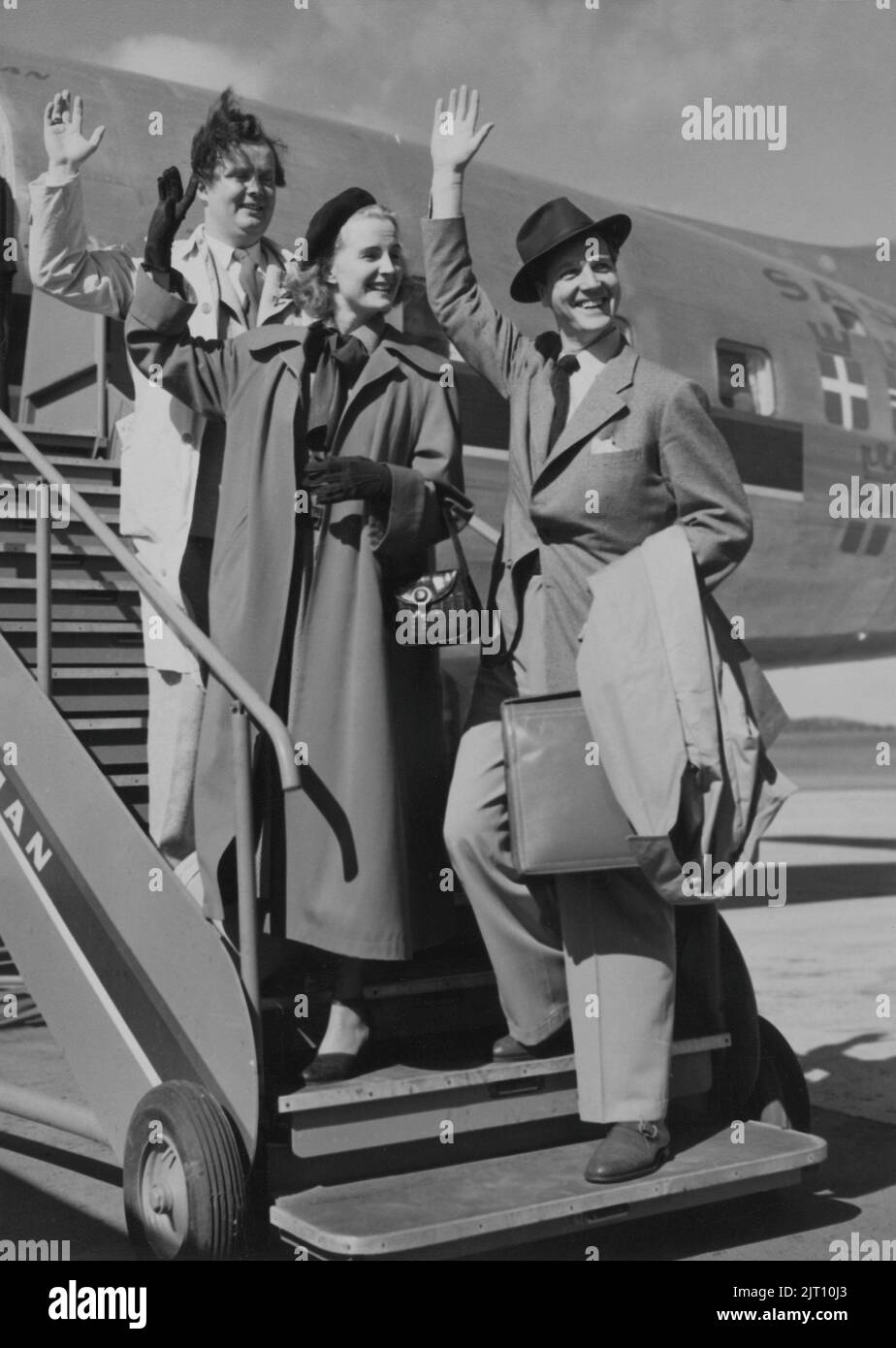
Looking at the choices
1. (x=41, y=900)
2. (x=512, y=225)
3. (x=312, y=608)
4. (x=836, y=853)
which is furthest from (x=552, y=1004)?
(x=836, y=853)

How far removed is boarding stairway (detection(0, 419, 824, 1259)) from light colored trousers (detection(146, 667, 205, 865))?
0.31m

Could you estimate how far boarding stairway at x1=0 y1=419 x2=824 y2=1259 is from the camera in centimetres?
288

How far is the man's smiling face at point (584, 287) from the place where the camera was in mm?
3223

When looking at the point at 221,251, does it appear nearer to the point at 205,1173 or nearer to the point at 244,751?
the point at 244,751

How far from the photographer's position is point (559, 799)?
300 centimetres

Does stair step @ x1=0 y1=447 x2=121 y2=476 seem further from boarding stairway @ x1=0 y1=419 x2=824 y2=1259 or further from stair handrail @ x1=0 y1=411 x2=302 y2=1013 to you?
stair handrail @ x1=0 y1=411 x2=302 y2=1013

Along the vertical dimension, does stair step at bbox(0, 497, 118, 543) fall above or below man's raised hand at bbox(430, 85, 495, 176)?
below

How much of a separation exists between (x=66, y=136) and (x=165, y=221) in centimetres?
65

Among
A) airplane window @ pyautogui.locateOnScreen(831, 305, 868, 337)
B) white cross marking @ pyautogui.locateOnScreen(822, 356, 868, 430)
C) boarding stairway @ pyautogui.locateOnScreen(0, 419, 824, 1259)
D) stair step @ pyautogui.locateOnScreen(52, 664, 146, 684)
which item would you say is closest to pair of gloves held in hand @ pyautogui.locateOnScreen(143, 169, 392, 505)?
boarding stairway @ pyautogui.locateOnScreen(0, 419, 824, 1259)

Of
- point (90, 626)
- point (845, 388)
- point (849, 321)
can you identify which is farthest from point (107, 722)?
point (849, 321)

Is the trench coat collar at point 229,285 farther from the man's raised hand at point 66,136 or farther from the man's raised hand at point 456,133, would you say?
the man's raised hand at point 456,133

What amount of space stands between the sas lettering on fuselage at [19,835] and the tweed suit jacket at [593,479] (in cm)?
124


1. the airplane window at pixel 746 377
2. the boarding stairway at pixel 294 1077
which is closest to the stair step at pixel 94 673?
the boarding stairway at pixel 294 1077

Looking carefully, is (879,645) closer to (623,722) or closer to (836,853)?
(836,853)
